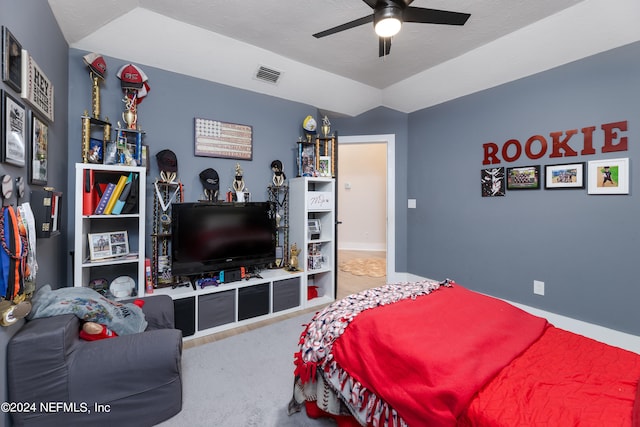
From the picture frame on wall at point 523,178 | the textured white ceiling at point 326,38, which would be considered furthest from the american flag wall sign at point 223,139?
the picture frame on wall at point 523,178

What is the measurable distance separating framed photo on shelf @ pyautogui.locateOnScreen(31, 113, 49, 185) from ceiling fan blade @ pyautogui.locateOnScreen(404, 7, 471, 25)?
227 cm

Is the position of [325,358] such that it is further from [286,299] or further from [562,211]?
[562,211]

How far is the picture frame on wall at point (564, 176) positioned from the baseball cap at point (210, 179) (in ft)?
10.7

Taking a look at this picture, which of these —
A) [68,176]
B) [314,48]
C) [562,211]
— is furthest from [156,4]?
[562,211]

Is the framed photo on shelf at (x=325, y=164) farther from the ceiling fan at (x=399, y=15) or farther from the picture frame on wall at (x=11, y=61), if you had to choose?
the picture frame on wall at (x=11, y=61)

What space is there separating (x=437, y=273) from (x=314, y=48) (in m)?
3.06

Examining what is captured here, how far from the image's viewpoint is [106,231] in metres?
2.44

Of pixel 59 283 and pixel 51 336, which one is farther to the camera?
pixel 59 283

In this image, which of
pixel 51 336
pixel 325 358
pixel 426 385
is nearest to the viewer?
pixel 426 385

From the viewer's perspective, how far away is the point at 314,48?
9.27 ft

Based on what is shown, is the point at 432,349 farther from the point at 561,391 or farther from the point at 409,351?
the point at 561,391

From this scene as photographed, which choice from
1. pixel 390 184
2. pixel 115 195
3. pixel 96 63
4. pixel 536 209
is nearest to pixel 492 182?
pixel 536 209

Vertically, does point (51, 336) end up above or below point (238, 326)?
above

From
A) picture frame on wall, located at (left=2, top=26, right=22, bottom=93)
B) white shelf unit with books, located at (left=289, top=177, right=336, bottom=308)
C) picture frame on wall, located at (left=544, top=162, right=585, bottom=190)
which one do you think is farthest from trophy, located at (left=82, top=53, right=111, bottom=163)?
picture frame on wall, located at (left=544, top=162, right=585, bottom=190)
